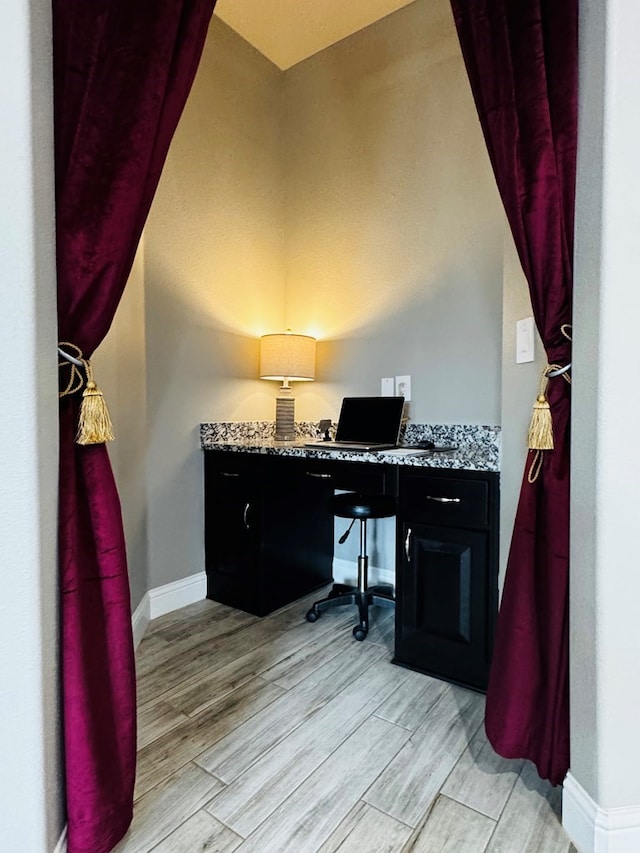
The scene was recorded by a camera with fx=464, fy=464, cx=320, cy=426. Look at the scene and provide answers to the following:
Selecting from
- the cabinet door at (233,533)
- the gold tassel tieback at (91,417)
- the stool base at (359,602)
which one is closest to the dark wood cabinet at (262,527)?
the cabinet door at (233,533)

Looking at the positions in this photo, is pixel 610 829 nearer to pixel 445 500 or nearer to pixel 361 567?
pixel 445 500

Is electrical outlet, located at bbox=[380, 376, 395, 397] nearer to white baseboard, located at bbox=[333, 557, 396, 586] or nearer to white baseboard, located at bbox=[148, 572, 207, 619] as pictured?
white baseboard, located at bbox=[333, 557, 396, 586]

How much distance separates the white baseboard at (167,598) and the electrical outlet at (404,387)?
4.81 ft

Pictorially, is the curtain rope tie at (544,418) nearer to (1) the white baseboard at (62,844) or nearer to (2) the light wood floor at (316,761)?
(2) the light wood floor at (316,761)

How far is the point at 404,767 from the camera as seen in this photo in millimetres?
1354

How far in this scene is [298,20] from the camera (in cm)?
262

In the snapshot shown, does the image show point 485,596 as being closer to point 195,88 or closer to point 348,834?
point 348,834

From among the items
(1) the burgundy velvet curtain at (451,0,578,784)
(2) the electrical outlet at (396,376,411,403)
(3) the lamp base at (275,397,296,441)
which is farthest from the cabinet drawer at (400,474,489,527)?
(3) the lamp base at (275,397,296,441)

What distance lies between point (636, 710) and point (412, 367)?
1776 millimetres

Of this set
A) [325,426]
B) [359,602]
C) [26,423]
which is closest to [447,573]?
[359,602]

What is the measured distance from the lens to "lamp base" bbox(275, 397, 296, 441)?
2.68 m

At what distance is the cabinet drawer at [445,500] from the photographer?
1.65 m

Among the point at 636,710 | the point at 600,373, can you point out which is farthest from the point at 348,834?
the point at 600,373

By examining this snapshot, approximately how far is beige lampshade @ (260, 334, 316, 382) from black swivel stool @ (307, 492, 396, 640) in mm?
842
